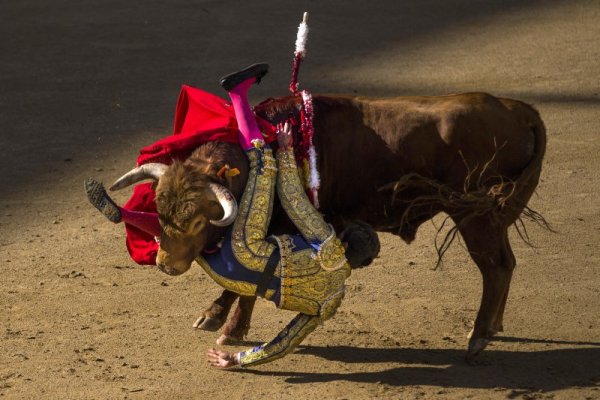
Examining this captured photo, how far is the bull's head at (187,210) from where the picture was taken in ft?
17.9

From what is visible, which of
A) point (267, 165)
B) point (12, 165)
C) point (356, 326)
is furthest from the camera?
point (12, 165)

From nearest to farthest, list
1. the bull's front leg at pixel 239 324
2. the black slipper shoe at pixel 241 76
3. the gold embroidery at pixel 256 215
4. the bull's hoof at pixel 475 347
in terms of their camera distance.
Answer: the gold embroidery at pixel 256 215 → the black slipper shoe at pixel 241 76 → the bull's hoof at pixel 475 347 → the bull's front leg at pixel 239 324

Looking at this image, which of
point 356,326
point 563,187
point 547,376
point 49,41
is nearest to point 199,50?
point 49,41

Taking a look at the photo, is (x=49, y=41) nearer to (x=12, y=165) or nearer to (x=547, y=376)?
(x=12, y=165)

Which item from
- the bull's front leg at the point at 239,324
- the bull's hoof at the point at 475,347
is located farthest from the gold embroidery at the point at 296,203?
the bull's hoof at the point at 475,347

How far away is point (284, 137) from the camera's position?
5832 mm

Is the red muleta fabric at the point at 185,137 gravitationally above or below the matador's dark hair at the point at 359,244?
above

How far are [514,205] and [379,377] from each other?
3.48 feet

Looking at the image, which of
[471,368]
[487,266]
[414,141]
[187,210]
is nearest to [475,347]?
[471,368]

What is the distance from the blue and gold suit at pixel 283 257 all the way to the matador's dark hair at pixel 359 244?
86mm

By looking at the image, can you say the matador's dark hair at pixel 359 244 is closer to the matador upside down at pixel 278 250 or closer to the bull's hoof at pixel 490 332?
the matador upside down at pixel 278 250

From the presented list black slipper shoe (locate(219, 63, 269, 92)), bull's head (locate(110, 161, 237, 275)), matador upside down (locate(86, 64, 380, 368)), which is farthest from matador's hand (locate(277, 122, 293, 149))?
bull's head (locate(110, 161, 237, 275))

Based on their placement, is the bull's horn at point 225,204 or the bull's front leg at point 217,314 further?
the bull's front leg at point 217,314

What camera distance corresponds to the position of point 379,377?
5.84m
